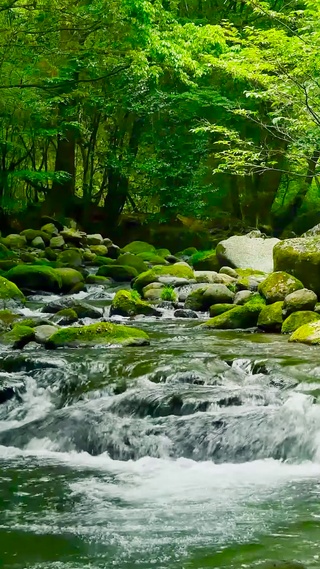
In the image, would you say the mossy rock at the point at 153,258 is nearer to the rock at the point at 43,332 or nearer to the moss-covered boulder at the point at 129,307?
the moss-covered boulder at the point at 129,307

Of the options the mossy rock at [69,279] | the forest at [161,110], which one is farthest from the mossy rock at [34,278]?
the forest at [161,110]

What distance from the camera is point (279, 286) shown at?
11.4 m

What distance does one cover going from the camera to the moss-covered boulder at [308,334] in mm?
9227

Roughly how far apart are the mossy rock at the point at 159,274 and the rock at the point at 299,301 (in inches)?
167

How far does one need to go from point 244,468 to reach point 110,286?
9.80 m

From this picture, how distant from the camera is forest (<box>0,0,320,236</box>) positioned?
1099 cm

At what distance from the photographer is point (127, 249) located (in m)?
20.6

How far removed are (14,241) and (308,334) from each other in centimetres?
1165

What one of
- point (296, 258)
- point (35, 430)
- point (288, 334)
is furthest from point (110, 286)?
point (35, 430)

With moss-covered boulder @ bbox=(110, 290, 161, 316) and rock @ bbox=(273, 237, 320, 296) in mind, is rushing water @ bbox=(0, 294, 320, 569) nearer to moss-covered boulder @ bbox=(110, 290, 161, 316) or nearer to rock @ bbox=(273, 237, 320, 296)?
rock @ bbox=(273, 237, 320, 296)

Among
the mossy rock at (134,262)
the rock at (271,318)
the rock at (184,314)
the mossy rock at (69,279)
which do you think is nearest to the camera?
the rock at (271,318)

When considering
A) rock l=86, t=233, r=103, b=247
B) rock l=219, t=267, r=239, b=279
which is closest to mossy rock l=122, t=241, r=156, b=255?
rock l=86, t=233, r=103, b=247

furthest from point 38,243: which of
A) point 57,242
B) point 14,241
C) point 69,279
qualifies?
point 69,279

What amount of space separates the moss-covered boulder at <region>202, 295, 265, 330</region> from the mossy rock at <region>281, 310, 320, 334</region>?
29.1 inches
